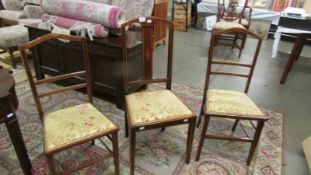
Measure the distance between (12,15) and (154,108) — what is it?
3432 millimetres

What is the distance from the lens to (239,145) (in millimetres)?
1872

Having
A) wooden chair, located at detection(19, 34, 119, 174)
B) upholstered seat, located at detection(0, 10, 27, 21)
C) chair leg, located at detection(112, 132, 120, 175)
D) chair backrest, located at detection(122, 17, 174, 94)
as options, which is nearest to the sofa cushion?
upholstered seat, located at detection(0, 10, 27, 21)

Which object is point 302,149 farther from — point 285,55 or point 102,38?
point 285,55

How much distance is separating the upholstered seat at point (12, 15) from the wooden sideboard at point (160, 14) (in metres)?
2.09

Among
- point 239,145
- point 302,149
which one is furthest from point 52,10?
point 302,149

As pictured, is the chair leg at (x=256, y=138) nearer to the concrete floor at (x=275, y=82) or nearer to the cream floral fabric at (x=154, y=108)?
the concrete floor at (x=275, y=82)

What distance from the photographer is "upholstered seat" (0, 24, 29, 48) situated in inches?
112

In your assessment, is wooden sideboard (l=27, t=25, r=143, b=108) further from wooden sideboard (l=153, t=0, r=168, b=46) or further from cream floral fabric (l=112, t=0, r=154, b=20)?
wooden sideboard (l=153, t=0, r=168, b=46)

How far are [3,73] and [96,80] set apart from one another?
990 mm

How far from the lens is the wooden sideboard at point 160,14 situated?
3455mm

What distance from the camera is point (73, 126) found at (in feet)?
4.36

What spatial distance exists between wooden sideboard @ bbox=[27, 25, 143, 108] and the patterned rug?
320 mm

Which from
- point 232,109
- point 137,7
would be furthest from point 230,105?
point 137,7

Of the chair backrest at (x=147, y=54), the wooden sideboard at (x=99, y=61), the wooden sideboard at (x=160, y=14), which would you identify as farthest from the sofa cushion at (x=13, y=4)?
the chair backrest at (x=147, y=54)
